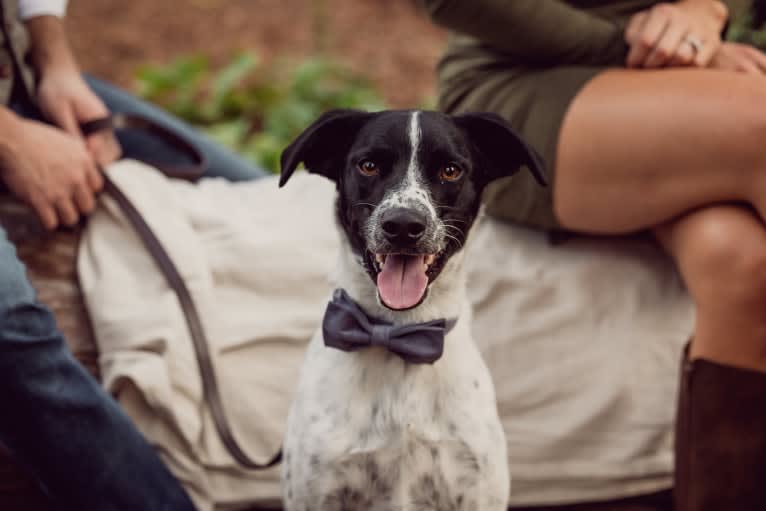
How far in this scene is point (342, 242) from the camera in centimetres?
190

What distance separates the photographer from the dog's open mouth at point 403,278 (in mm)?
1687

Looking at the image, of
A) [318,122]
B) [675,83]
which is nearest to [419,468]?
[318,122]

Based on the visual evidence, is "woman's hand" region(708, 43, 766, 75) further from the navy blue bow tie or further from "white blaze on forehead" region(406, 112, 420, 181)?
the navy blue bow tie

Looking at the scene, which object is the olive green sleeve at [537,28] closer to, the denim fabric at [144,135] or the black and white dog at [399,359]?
the black and white dog at [399,359]

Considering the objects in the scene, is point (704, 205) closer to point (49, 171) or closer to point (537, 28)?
point (537, 28)

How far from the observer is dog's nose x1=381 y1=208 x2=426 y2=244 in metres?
1.65

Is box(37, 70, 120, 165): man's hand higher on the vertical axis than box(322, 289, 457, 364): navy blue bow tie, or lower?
higher

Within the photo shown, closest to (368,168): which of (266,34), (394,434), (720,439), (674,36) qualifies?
(394,434)

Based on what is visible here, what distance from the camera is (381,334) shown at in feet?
5.90

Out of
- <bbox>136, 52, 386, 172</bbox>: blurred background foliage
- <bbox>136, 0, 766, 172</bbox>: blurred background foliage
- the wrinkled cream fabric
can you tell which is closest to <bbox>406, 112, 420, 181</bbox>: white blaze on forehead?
the wrinkled cream fabric

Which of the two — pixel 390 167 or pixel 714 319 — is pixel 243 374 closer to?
pixel 390 167

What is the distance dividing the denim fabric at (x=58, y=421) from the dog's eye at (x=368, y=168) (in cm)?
83

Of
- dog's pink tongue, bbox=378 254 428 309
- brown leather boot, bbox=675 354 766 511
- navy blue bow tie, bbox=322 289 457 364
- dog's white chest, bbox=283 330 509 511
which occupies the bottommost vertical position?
brown leather boot, bbox=675 354 766 511

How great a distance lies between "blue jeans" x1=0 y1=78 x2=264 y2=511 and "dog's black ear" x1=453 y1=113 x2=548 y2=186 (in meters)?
→ 1.07
